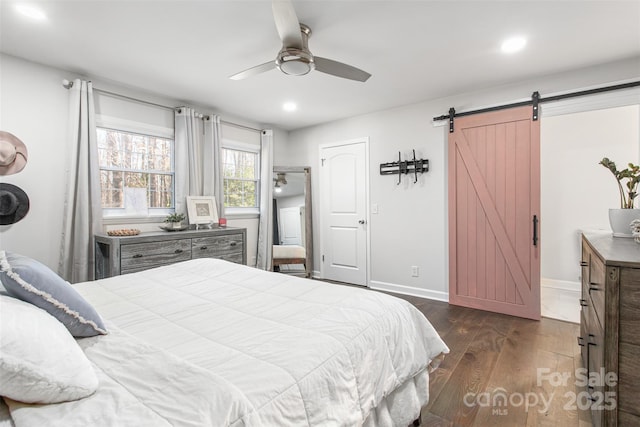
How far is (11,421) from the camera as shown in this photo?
664 mm

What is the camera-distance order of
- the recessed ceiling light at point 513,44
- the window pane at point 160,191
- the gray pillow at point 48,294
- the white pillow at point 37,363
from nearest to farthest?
the white pillow at point 37,363 → the gray pillow at point 48,294 → the recessed ceiling light at point 513,44 → the window pane at point 160,191

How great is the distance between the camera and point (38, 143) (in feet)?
8.93

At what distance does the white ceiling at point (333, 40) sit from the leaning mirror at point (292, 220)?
67.8 inches

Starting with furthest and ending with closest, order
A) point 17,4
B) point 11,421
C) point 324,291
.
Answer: point 17,4
point 324,291
point 11,421

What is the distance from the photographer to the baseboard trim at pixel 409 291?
12.3 feet

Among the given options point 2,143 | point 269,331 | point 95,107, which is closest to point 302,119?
point 95,107

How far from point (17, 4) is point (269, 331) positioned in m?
2.64

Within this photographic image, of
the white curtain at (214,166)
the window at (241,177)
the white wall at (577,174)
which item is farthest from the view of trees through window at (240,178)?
the white wall at (577,174)

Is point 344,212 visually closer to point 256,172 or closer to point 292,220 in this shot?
point 292,220

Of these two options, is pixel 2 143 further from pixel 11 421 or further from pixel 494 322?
pixel 494 322

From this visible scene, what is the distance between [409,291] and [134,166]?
373 cm

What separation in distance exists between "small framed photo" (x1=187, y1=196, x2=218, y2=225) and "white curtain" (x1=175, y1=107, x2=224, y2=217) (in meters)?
0.08

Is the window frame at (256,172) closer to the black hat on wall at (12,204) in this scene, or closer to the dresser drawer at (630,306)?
the black hat on wall at (12,204)

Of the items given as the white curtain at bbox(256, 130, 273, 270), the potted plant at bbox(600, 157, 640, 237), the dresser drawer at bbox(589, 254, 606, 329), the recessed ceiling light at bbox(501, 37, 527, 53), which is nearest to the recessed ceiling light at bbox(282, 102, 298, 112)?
the white curtain at bbox(256, 130, 273, 270)
